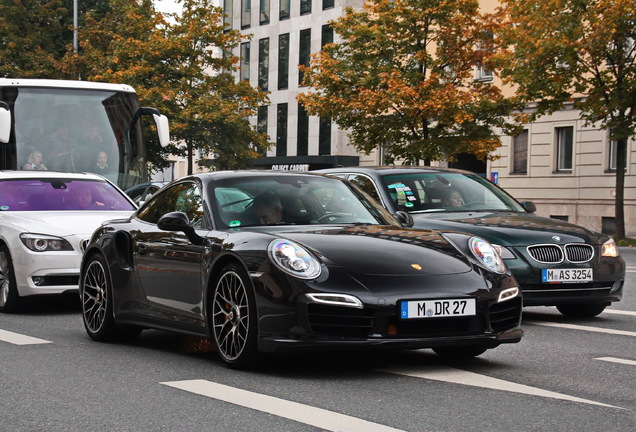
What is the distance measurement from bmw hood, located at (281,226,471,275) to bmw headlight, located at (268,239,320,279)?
0.27 ft

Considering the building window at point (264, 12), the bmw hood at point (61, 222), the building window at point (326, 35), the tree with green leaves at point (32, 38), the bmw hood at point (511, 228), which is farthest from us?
the building window at point (264, 12)

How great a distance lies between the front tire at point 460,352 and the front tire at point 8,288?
5.23m

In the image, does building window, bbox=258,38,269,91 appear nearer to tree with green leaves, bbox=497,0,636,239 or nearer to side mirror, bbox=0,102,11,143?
tree with green leaves, bbox=497,0,636,239

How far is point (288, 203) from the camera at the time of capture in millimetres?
7898

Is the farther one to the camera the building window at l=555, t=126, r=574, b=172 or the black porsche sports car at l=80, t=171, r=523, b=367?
the building window at l=555, t=126, r=574, b=172

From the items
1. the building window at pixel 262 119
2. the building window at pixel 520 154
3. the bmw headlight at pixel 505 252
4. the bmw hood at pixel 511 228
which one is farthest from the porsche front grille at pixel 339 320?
the building window at pixel 262 119

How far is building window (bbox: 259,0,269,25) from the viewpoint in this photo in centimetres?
6250

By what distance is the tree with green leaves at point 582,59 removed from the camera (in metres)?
31.1

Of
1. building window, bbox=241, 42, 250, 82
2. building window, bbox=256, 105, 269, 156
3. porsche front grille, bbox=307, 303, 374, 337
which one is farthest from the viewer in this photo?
building window, bbox=241, 42, 250, 82

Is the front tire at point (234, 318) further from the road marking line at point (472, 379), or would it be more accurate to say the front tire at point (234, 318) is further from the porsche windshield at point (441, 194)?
the porsche windshield at point (441, 194)

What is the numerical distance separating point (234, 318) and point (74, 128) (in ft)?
41.5

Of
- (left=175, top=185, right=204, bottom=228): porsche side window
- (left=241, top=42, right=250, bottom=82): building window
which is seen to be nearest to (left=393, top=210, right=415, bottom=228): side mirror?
(left=175, top=185, right=204, bottom=228): porsche side window

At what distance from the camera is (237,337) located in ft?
23.2

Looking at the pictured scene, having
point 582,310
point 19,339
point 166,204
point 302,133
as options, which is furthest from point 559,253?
point 302,133
